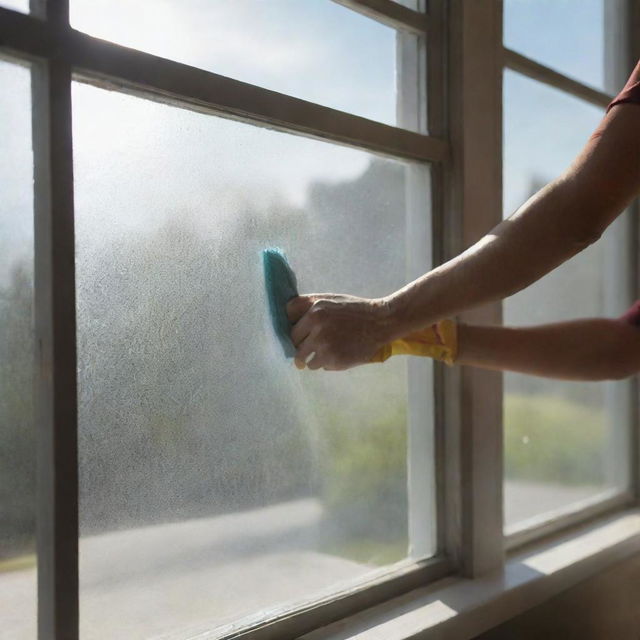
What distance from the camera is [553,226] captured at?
37.0 inches

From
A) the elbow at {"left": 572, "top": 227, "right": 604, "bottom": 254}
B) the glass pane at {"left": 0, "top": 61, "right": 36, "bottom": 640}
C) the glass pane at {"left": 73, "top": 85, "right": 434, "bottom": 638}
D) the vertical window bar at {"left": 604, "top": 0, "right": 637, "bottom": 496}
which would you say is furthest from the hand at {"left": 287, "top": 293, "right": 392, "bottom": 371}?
the vertical window bar at {"left": 604, "top": 0, "right": 637, "bottom": 496}

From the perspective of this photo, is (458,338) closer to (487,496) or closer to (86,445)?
(487,496)

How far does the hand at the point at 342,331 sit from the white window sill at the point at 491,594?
48cm

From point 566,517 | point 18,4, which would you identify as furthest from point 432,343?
point 566,517

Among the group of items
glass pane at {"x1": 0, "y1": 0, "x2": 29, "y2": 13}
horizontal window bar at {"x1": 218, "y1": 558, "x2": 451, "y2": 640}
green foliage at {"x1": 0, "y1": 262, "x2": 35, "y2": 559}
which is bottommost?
horizontal window bar at {"x1": 218, "y1": 558, "x2": 451, "y2": 640}

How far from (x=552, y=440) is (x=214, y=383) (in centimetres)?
113

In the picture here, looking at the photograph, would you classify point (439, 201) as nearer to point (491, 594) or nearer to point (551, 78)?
point (551, 78)

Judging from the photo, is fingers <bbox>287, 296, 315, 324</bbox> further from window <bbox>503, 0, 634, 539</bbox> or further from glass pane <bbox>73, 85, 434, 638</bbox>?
window <bbox>503, 0, 634, 539</bbox>

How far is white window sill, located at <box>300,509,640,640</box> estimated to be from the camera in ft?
3.96

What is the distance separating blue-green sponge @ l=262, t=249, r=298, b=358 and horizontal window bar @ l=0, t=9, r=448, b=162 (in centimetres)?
24

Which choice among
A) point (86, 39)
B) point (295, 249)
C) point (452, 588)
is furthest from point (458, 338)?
point (86, 39)

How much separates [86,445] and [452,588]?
2.64 ft

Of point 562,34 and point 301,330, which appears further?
point 562,34

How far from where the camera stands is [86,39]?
910 millimetres
